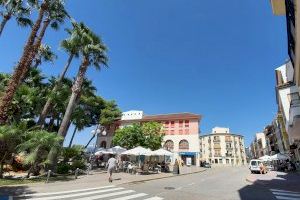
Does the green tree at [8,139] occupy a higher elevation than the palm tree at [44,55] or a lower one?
lower

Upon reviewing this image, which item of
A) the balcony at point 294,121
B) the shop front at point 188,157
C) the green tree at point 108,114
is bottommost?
the balcony at point 294,121

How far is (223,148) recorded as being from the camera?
105 meters

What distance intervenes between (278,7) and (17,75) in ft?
50.3

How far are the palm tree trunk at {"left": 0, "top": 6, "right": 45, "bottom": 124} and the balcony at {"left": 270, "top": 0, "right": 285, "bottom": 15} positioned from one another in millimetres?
15053

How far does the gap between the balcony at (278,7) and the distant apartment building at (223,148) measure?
99.0 m

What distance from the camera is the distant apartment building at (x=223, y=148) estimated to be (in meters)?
103

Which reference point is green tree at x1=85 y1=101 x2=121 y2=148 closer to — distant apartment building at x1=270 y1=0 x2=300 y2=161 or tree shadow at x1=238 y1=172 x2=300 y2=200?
distant apartment building at x1=270 y1=0 x2=300 y2=161

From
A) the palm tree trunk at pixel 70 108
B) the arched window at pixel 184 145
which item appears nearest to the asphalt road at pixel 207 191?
the palm tree trunk at pixel 70 108

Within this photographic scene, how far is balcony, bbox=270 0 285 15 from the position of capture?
9.42 metres

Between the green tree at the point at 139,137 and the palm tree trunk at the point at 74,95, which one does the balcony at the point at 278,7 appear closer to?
the palm tree trunk at the point at 74,95

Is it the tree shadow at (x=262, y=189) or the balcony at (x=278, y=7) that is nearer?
the balcony at (x=278, y=7)

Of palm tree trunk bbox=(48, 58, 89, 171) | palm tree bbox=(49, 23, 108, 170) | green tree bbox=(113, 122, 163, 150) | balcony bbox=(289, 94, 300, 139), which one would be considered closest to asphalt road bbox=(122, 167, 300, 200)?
balcony bbox=(289, 94, 300, 139)

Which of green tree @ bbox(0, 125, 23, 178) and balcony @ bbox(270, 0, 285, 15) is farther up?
balcony @ bbox(270, 0, 285, 15)

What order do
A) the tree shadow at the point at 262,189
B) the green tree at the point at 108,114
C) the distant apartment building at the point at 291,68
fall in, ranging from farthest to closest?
the green tree at the point at 108,114, the tree shadow at the point at 262,189, the distant apartment building at the point at 291,68
